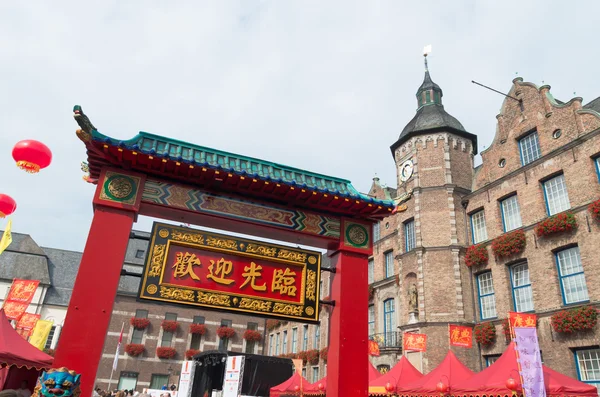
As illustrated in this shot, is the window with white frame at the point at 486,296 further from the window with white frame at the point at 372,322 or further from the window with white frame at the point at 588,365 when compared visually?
the window with white frame at the point at 372,322

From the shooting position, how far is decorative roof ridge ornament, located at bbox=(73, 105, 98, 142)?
19.8ft

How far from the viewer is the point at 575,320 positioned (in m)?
14.0

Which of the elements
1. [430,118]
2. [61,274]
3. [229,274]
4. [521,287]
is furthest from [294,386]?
[61,274]

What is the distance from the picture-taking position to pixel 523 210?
17438 mm

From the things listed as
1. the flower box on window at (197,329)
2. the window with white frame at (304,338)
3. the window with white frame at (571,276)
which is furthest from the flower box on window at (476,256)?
the flower box on window at (197,329)

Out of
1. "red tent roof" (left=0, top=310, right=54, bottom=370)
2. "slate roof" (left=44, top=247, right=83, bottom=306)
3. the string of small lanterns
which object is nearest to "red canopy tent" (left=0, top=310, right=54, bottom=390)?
"red tent roof" (left=0, top=310, right=54, bottom=370)

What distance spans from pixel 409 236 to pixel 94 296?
18.6 metres

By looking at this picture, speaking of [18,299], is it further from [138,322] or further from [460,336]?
[460,336]

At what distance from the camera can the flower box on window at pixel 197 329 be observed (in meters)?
35.2

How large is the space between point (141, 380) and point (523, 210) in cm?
2991

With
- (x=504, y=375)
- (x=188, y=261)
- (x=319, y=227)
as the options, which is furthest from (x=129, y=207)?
(x=504, y=375)

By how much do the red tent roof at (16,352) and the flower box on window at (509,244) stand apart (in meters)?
16.6

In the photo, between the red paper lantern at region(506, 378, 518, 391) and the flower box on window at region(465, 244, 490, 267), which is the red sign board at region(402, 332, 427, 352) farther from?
the red paper lantern at region(506, 378, 518, 391)

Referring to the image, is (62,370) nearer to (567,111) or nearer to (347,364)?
(347,364)
